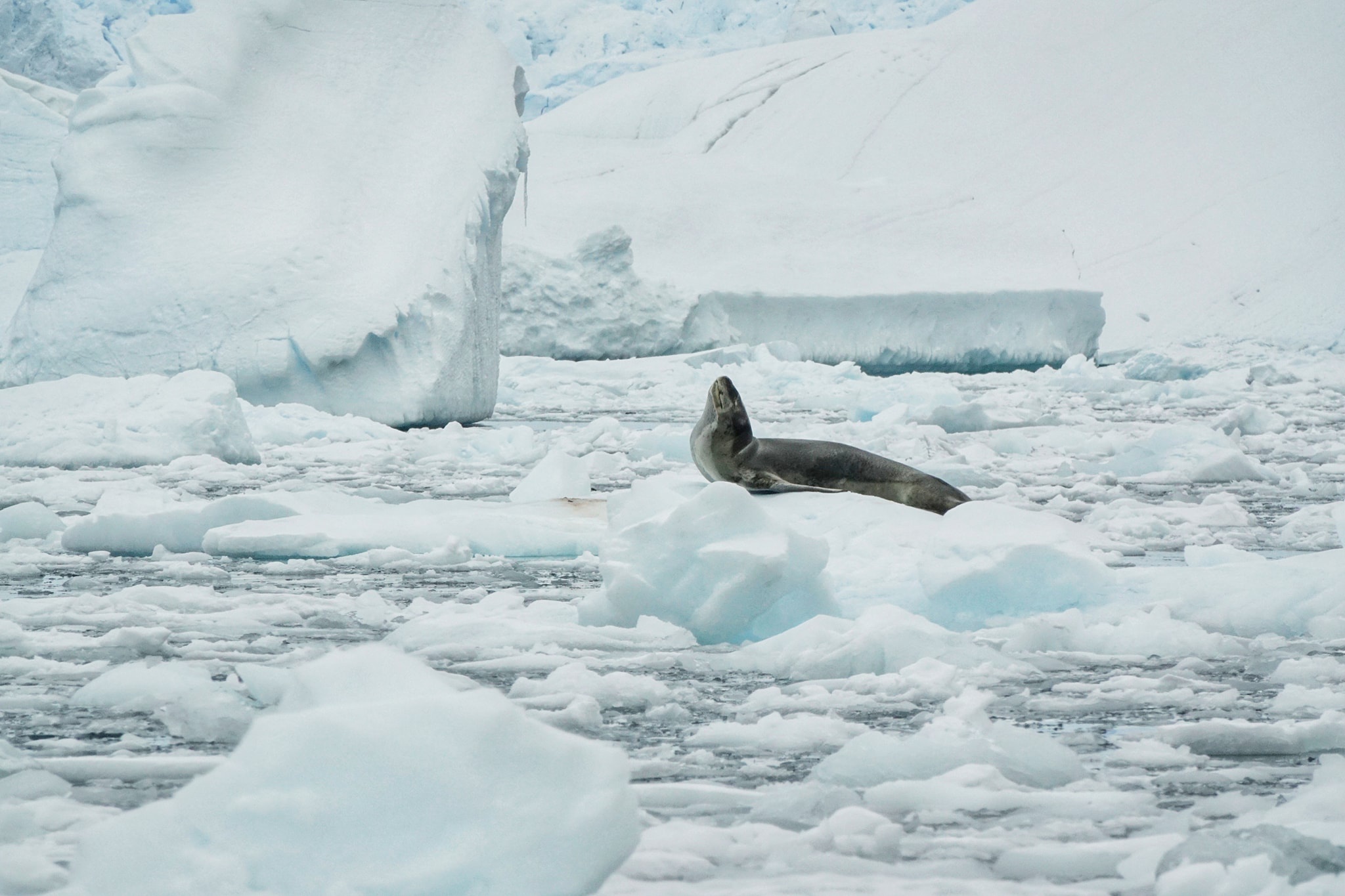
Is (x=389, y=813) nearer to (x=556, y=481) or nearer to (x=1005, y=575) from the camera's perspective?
(x=1005, y=575)

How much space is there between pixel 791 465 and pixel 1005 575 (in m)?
1.34

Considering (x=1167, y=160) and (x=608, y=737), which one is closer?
(x=608, y=737)

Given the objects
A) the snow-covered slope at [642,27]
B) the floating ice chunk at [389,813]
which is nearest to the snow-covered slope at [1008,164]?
the snow-covered slope at [642,27]

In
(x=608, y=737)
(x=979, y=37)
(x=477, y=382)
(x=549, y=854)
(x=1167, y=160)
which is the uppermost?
(x=979, y=37)

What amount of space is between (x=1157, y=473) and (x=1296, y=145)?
77.2ft

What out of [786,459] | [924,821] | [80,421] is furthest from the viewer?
[80,421]

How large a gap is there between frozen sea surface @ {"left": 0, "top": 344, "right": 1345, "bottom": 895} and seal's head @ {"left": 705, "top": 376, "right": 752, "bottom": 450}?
0.58m

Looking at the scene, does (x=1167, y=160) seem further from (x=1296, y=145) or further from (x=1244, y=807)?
(x=1244, y=807)

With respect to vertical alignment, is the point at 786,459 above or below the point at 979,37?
below

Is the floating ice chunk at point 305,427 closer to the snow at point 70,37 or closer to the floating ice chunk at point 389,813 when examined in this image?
the floating ice chunk at point 389,813

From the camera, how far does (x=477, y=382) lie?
33.5 feet

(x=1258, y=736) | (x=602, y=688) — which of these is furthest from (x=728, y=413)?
(x=1258, y=736)

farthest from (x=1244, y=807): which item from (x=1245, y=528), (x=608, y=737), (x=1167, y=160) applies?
(x=1167, y=160)

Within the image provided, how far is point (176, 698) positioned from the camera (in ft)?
7.36
